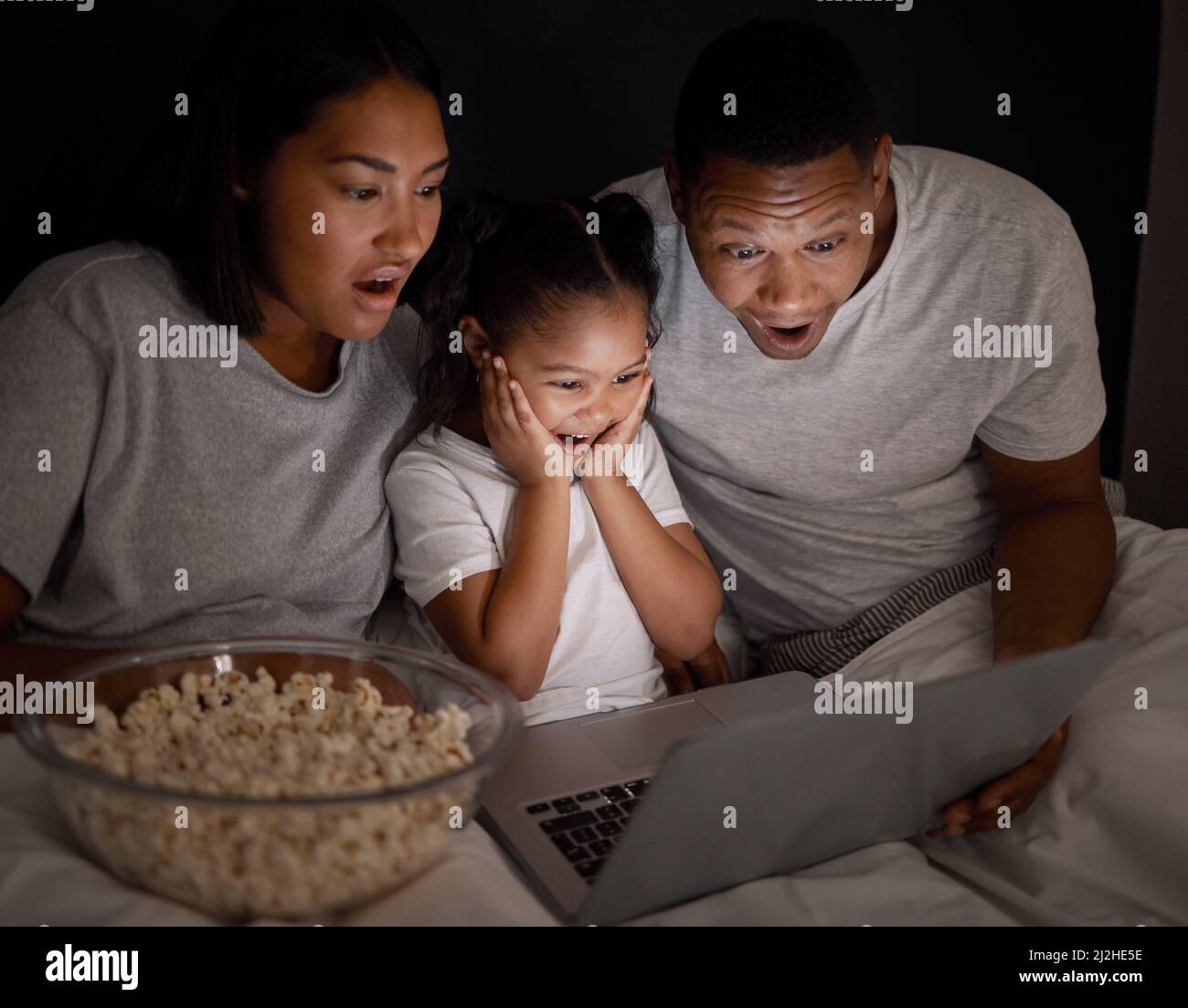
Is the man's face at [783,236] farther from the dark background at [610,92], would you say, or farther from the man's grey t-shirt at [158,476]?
the man's grey t-shirt at [158,476]

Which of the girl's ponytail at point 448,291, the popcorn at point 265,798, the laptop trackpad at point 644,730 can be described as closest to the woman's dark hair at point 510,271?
the girl's ponytail at point 448,291

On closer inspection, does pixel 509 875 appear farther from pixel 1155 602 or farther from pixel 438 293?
pixel 1155 602

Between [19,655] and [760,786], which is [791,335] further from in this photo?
[19,655]

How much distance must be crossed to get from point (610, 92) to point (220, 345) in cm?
79

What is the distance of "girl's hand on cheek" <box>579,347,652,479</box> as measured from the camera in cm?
147

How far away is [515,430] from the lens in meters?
1.42

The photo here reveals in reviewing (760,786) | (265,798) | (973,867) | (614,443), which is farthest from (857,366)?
(265,798)

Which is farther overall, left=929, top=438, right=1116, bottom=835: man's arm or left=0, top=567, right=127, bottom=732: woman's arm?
left=929, top=438, right=1116, bottom=835: man's arm

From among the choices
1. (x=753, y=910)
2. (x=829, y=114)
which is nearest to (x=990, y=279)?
(x=829, y=114)

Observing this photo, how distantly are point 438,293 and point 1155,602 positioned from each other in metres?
0.96

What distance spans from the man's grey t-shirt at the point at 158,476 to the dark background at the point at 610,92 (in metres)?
0.18

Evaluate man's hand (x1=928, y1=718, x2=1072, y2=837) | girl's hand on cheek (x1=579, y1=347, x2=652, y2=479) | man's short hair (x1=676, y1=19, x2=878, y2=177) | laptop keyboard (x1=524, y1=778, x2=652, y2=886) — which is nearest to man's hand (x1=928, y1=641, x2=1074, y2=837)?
man's hand (x1=928, y1=718, x2=1072, y2=837)

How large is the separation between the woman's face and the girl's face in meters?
0.18

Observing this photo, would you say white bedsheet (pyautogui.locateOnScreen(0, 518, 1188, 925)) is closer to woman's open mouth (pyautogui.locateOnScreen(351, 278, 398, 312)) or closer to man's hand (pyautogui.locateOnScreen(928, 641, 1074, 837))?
man's hand (pyautogui.locateOnScreen(928, 641, 1074, 837))
